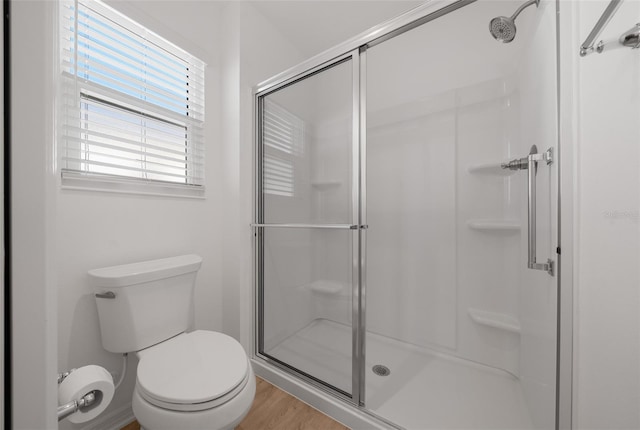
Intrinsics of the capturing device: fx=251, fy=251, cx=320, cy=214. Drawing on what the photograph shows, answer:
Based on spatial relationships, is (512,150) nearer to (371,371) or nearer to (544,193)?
(544,193)

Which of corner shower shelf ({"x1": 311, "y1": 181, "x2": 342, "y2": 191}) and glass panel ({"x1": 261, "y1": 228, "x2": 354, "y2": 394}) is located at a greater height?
corner shower shelf ({"x1": 311, "y1": 181, "x2": 342, "y2": 191})

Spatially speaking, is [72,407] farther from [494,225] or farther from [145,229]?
[494,225]

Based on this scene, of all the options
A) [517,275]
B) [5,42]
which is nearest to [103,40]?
[5,42]

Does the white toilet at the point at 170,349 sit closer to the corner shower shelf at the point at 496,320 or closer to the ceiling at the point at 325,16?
the corner shower shelf at the point at 496,320

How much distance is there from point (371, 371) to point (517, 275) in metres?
1.02

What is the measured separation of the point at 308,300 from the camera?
1.59 m

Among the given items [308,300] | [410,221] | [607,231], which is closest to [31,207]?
[607,231]

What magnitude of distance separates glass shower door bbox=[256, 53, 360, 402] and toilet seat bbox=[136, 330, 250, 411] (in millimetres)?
544

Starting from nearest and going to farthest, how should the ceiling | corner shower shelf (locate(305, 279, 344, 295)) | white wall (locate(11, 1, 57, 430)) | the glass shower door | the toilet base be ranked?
white wall (locate(11, 1, 57, 430)), the toilet base, the glass shower door, corner shower shelf (locate(305, 279, 344, 295)), the ceiling

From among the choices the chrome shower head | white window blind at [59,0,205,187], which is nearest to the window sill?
white window blind at [59,0,205,187]

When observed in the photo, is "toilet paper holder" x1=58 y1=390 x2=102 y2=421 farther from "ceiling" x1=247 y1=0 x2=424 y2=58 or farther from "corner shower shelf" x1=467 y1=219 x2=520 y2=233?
"ceiling" x1=247 y1=0 x2=424 y2=58

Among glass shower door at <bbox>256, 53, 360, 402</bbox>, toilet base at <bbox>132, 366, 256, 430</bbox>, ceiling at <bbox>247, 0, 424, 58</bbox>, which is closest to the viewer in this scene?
toilet base at <bbox>132, 366, 256, 430</bbox>

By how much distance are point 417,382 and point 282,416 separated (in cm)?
78

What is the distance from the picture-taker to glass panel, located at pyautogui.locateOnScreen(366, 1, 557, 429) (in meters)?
1.26
